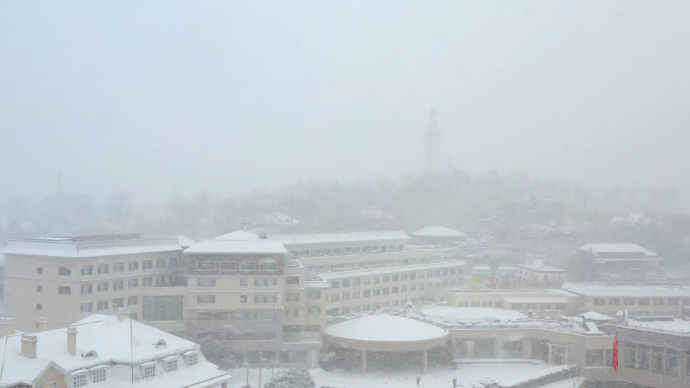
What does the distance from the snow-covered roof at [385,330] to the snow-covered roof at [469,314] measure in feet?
8.26

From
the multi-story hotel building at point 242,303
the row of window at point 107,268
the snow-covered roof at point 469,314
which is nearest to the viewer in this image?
the row of window at point 107,268

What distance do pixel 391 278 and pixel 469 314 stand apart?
23.6 feet

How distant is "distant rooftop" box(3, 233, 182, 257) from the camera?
23375 millimetres

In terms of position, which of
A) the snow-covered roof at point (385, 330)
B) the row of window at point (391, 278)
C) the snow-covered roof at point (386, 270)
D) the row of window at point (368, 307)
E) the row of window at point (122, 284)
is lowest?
the row of window at point (368, 307)

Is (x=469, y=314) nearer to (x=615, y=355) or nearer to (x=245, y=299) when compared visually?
(x=615, y=355)

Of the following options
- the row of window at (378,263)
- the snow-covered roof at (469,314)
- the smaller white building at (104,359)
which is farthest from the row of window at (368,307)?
the smaller white building at (104,359)

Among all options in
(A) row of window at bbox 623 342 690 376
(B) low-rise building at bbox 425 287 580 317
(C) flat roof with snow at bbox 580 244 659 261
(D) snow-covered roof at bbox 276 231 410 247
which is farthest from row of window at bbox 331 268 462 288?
(C) flat roof with snow at bbox 580 244 659 261

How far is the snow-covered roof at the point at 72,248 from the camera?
23344 mm

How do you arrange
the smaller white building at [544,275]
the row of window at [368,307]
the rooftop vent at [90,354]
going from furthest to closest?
the smaller white building at [544,275]
the row of window at [368,307]
the rooftop vent at [90,354]

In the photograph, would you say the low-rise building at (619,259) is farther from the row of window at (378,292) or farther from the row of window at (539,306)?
the row of window at (378,292)

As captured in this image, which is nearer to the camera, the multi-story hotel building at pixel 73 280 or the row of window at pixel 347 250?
the multi-story hotel building at pixel 73 280

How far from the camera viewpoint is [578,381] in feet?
79.2

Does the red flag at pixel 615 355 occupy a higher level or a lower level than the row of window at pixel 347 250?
lower

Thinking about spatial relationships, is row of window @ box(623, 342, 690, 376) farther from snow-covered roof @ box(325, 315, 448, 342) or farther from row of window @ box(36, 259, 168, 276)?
row of window @ box(36, 259, 168, 276)
